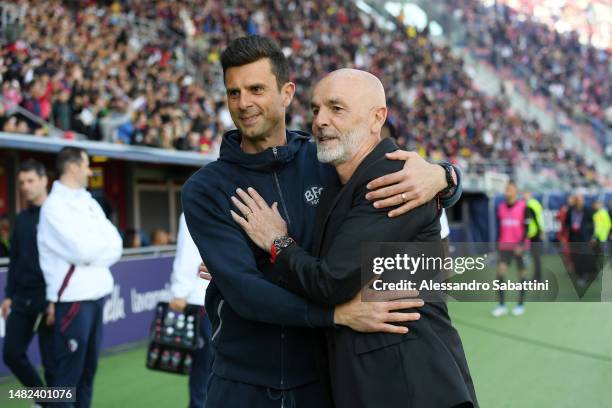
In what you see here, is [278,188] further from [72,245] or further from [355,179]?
[72,245]

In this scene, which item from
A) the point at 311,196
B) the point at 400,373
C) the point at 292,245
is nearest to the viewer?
the point at 400,373

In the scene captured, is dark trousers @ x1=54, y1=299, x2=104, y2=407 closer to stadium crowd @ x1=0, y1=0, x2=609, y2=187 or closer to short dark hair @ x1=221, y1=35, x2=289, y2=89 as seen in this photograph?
stadium crowd @ x1=0, y1=0, x2=609, y2=187

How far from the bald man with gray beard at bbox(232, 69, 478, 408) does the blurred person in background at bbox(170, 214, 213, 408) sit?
2.48 metres

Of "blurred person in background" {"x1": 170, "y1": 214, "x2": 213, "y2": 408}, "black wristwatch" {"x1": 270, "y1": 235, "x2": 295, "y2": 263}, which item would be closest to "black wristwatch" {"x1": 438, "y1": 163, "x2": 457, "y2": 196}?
"black wristwatch" {"x1": 270, "y1": 235, "x2": 295, "y2": 263}

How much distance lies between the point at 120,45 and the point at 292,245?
12976 millimetres

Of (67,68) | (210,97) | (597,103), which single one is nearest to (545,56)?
(597,103)

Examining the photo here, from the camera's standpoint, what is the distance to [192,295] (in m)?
4.89

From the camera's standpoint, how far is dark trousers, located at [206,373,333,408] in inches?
92.0

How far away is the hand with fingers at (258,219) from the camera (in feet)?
7.39

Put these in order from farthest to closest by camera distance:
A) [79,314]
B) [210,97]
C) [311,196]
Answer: [210,97] < [79,314] < [311,196]

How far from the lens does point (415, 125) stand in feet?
79.6

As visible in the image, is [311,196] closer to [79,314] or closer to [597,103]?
[79,314]

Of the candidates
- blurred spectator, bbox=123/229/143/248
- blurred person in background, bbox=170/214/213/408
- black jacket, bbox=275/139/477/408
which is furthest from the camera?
blurred spectator, bbox=123/229/143/248

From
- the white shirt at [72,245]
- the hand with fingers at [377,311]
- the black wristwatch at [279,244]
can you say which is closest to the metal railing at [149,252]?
the white shirt at [72,245]
